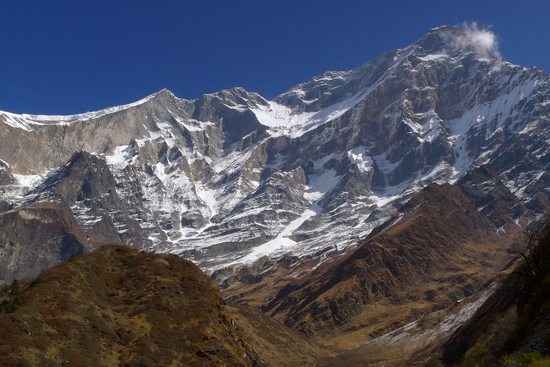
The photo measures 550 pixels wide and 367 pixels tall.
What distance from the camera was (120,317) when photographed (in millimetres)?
109812

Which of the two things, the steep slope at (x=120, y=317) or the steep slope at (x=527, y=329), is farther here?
the steep slope at (x=120, y=317)

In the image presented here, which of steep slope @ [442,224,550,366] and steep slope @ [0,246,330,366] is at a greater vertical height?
steep slope @ [0,246,330,366]

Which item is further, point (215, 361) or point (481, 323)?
point (481, 323)

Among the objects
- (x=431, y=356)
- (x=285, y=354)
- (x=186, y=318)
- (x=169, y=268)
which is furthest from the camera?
(x=285, y=354)

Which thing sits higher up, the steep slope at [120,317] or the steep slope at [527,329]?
the steep slope at [120,317]

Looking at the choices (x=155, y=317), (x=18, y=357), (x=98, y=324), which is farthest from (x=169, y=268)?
(x=18, y=357)

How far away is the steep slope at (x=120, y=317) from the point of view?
92.9 m

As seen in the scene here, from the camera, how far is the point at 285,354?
191 meters

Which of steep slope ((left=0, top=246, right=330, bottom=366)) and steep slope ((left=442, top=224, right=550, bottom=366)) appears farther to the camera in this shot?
steep slope ((left=0, top=246, right=330, bottom=366))

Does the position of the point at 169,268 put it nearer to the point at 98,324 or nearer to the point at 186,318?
the point at 186,318

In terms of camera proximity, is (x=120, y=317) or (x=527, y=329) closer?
(x=527, y=329)

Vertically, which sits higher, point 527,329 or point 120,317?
point 120,317

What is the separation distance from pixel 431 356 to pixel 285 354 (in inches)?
1642

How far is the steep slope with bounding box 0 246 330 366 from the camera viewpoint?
305 ft
